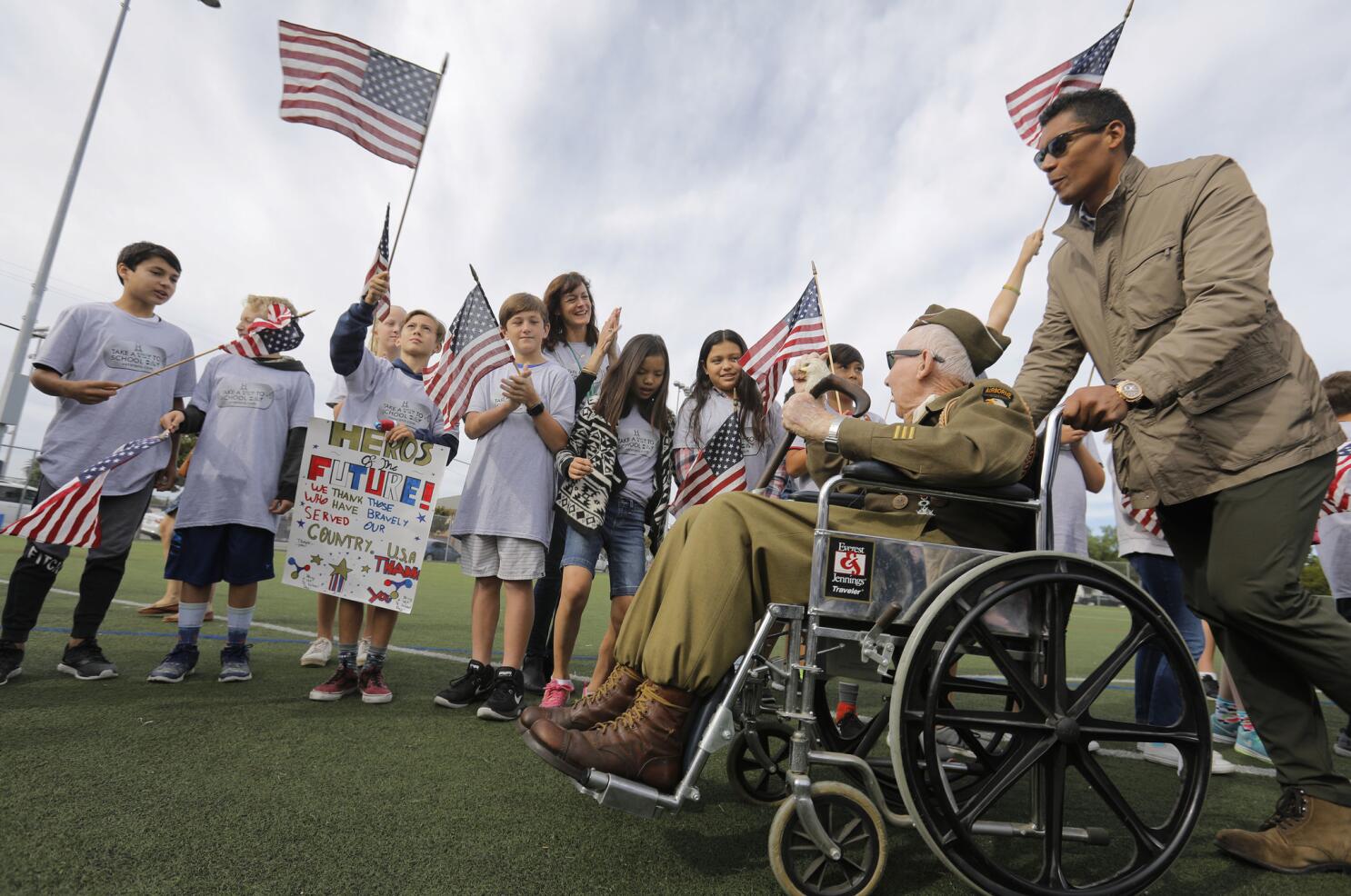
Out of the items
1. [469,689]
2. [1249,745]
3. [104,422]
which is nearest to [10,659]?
[104,422]

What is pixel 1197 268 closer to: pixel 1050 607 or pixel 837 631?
pixel 1050 607

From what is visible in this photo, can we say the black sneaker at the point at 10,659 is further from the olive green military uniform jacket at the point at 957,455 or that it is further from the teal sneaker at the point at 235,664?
the olive green military uniform jacket at the point at 957,455

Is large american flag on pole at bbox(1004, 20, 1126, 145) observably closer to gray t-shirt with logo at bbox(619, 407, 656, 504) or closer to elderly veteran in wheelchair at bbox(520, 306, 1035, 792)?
gray t-shirt with logo at bbox(619, 407, 656, 504)

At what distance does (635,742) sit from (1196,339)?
5.39ft

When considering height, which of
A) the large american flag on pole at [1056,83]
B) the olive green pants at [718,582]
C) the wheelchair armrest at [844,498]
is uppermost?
the large american flag on pole at [1056,83]

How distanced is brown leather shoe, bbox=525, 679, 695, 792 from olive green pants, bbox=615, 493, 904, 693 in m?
0.06

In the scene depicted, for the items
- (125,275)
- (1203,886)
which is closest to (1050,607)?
(1203,886)

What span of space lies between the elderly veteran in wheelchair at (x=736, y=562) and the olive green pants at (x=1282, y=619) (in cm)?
53

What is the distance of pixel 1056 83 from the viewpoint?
500 centimetres

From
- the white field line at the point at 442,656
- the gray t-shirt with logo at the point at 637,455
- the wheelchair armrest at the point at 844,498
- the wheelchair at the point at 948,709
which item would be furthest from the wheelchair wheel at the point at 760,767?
the gray t-shirt with logo at the point at 637,455

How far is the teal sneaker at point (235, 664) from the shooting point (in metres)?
3.16

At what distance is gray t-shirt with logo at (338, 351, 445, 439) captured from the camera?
3.54 m

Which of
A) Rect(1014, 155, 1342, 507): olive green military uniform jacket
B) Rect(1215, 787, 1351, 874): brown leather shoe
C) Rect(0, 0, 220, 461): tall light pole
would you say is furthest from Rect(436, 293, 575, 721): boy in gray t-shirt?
Rect(0, 0, 220, 461): tall light pole

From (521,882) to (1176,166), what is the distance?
252 centimetres
